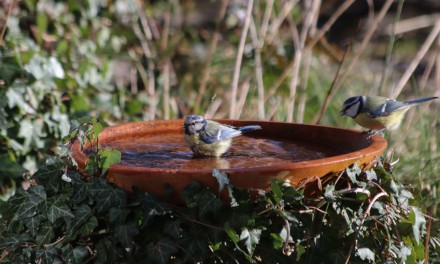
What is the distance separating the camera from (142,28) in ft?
16.6

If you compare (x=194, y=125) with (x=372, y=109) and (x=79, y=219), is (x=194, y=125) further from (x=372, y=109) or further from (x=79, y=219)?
(x=372, y=109)

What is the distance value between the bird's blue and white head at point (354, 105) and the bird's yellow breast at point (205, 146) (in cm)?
89

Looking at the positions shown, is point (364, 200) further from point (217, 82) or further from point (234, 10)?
point (234, 10)

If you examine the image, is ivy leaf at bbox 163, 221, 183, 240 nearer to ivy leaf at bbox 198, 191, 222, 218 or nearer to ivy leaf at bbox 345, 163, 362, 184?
ivy leaf at bbox 198, 191, 222, 218

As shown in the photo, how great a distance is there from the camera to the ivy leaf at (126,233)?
1.74 metres

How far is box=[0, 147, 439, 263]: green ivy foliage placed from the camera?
1.74 metres

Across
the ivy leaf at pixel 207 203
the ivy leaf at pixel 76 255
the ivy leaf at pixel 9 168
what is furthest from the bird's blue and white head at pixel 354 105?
the ivy leaf at pixel 9 168

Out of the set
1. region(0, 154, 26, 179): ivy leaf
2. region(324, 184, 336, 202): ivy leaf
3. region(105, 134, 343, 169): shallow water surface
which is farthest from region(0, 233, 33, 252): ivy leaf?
region(0, 154, 26, 179): ivy leaf

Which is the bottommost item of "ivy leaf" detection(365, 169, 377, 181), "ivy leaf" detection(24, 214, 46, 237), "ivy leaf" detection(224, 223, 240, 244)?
"ivy leaf" detection(24, 214, 46, 237)

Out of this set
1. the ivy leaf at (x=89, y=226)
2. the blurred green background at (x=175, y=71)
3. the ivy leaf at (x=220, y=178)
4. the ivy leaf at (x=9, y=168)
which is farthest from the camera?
the blurred green background at (x=175, y=71)

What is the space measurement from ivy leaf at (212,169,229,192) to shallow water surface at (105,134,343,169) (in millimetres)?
300

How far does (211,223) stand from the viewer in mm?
1765

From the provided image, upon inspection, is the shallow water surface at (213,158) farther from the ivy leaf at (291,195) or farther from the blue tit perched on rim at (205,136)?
the ivy leaf at (291,195)

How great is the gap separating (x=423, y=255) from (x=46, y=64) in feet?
8.80
